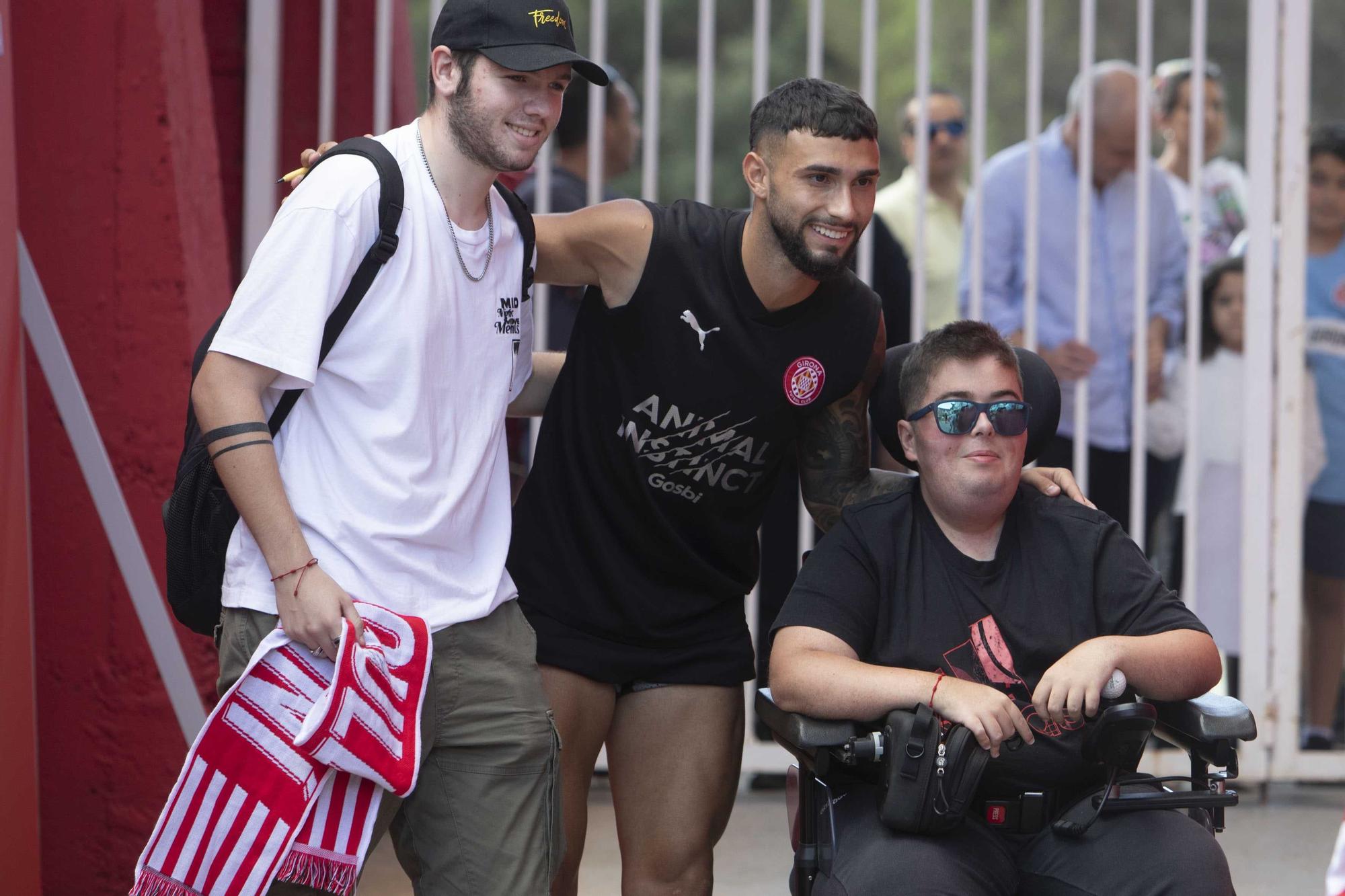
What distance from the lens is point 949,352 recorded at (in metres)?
2.96

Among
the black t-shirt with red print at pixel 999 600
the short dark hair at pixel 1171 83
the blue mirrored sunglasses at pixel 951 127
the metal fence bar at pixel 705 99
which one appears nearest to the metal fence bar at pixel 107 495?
the black t-shirt with red print at pixel 999 600

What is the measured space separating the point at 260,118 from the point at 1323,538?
3.58 meters

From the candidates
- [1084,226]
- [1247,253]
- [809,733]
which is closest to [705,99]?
[1084,226]

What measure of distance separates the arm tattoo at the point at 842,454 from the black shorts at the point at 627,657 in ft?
1.12

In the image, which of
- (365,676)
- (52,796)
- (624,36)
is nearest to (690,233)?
(365,676)

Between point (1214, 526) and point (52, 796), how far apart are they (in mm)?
3664

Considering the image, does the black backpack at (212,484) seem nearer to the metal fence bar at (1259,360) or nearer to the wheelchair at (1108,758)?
the wheelchair at (1108,758)

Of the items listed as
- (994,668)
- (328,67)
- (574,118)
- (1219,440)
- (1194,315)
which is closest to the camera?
(994,668)

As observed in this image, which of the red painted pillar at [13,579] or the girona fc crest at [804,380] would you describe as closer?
the girona fc crest at [804,380]

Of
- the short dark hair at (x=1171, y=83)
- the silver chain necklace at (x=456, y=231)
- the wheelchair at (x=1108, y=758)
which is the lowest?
the wheelchair at (x=1108, y=758)

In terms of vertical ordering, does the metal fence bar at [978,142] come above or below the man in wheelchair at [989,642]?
above

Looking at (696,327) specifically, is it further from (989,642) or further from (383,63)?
(383,63)

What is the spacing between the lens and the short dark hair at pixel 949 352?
9.71ft

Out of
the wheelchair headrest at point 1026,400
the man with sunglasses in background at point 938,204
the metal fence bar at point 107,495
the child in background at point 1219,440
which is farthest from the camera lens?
the man with sunglasses in background at point 938,204
